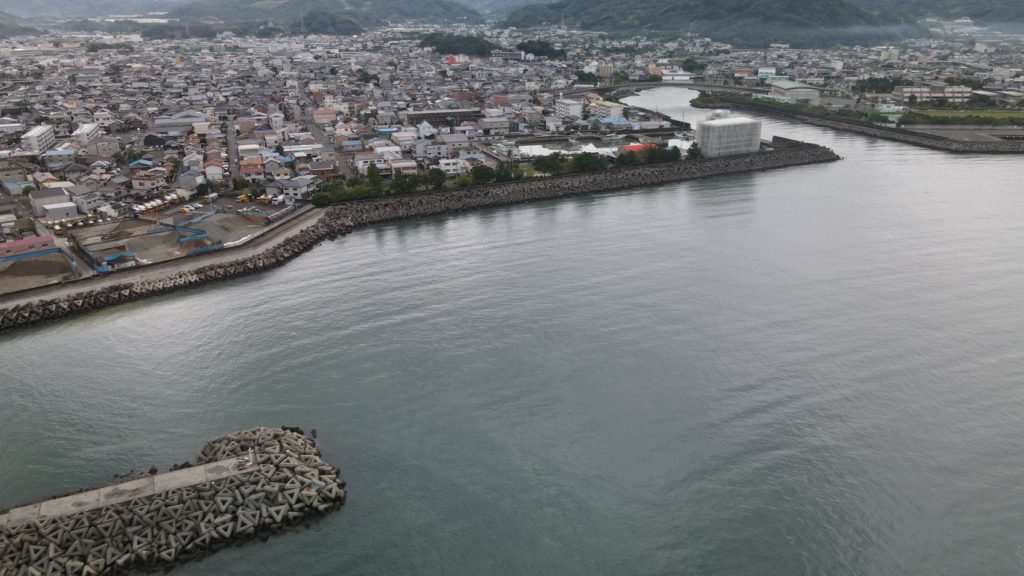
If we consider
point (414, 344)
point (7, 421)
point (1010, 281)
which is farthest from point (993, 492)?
point (7, 421)

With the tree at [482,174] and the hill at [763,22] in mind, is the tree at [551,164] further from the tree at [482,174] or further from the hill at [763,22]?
Answer: the hill at [763,22]

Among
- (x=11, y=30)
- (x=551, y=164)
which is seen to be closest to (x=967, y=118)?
(x=551, y=164)

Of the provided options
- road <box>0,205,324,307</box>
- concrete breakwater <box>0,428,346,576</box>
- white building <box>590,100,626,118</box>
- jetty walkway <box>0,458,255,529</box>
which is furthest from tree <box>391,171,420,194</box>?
white building <box>590,100,626,118</box>

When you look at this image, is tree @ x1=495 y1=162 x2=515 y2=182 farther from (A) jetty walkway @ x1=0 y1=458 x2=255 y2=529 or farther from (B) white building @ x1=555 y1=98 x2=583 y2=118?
(A) jetty walkway @ x1=0 y1=458 x2=255 y2=529

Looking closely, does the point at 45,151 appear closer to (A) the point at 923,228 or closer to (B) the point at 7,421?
(B) the point at 7,421

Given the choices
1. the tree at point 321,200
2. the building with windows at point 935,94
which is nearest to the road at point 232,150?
the tree at point 321,200

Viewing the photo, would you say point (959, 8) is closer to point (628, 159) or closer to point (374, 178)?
point (628, 159)
